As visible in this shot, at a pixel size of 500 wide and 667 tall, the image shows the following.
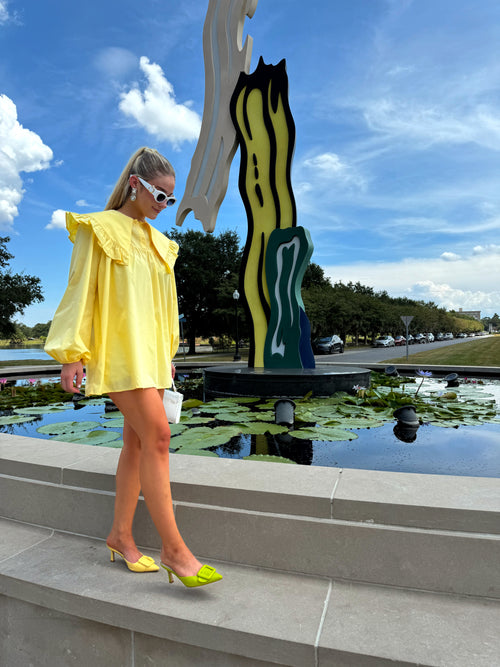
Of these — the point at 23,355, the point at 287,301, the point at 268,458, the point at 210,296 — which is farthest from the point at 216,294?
the point at 268,458

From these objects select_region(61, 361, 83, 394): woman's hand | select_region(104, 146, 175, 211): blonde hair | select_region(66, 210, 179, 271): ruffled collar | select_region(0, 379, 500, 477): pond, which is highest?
select_region(104, 146, 175, 211): blonde hair

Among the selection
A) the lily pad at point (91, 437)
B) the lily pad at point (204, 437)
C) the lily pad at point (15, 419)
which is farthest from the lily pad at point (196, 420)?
the lily pad at point (15, 419)

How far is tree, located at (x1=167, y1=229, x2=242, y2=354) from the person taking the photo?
32.5 m

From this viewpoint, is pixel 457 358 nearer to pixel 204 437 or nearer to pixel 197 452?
pixel 204 437

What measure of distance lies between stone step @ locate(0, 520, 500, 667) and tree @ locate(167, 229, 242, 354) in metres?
29.5

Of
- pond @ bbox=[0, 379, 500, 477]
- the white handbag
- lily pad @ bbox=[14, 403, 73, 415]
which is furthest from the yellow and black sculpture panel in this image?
the white handbag

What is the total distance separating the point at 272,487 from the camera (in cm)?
196

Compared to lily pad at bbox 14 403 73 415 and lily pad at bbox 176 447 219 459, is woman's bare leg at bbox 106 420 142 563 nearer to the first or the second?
lily pad at bbox 176 447 219 459

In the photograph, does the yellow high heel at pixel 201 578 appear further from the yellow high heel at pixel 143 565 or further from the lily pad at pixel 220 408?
Result: the lily pad at pixel 220 408

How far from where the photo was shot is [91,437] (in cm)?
365

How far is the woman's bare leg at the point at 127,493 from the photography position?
1852 mm

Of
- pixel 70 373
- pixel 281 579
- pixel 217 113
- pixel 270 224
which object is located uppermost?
pixel 217 113

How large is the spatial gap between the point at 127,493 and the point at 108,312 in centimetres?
74

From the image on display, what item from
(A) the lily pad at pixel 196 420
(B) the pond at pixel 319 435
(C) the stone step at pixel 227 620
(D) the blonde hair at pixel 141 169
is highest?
(D) the blonde hair at pixel 141 169
